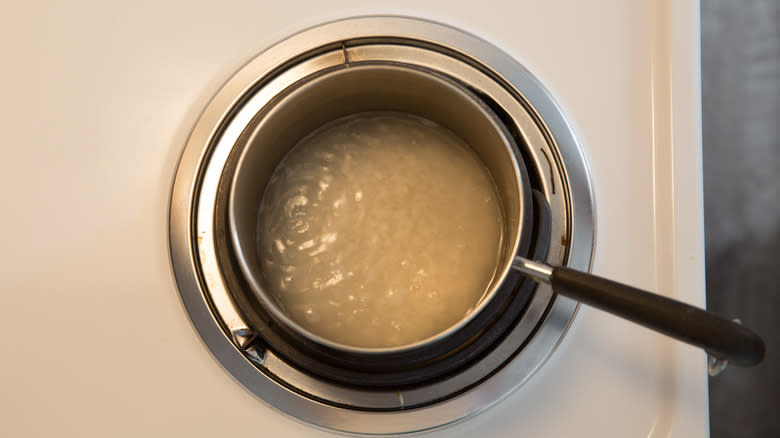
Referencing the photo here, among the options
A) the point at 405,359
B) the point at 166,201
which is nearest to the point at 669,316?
the point at 405,359

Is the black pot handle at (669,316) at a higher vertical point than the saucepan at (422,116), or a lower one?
lower

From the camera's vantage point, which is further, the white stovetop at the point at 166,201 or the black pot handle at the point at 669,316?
the white stovetop at the point at 166,201

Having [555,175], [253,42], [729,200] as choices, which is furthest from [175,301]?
[729,200]

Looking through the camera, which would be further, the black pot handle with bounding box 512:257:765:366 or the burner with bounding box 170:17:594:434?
the burner with bounding box 170:17:594:434

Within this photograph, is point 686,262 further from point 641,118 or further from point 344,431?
point 344,431

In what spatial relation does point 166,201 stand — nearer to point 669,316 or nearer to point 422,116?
point 422,116
